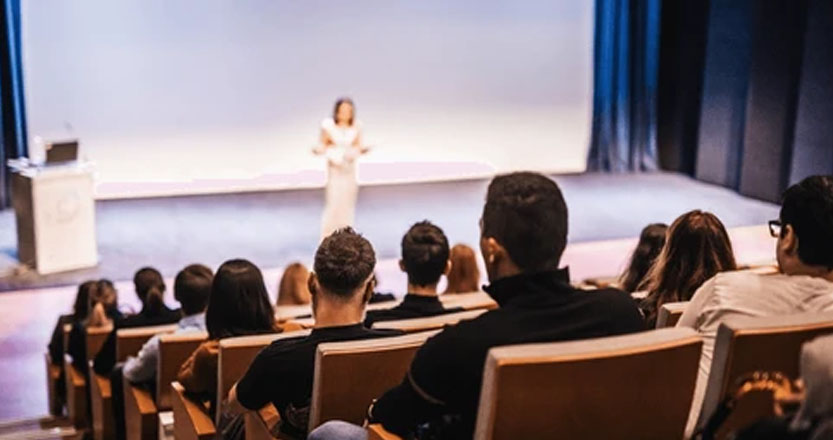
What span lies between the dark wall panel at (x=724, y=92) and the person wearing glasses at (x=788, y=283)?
886 cm

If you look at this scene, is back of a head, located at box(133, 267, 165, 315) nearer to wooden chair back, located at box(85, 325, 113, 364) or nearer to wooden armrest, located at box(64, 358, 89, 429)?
wooden chair back, located at box(85, 325, 113, 364)

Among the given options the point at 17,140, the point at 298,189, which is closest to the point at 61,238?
the point at 17,140

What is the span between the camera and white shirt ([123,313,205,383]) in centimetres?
400

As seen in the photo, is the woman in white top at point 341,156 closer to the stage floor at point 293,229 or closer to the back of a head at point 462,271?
the stage floor at point 293,229

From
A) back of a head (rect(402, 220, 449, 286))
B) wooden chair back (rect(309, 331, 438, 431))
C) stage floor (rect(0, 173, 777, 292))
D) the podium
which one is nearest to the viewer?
wooden chair back (rect(309, 331, 438, 431))

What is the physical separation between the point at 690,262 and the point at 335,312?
106 centimetres

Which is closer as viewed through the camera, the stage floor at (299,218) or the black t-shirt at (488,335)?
the black t-shirt at (488,335)

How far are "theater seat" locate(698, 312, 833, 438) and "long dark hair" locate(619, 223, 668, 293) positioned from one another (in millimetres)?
1933

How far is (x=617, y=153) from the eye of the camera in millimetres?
12273

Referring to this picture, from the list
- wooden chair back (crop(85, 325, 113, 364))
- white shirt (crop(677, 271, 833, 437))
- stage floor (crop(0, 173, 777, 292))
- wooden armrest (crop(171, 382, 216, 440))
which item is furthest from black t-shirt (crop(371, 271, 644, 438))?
stage floor (crop(0, 173, 777, 292))

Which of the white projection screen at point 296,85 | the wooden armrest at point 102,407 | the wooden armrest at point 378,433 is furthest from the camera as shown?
the white projection screen at point 296,85

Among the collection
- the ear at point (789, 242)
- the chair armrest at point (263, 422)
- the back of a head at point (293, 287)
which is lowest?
the back of a head at point (293, 287)

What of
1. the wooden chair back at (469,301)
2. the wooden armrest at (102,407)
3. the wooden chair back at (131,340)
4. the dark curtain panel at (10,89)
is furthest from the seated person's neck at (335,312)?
the dark curtain panel at (10,89)

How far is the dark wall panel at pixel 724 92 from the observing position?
1112 cm
